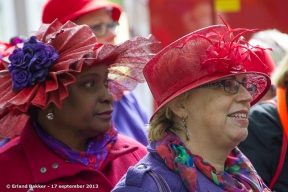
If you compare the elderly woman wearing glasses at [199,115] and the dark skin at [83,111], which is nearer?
the elderly woman wearing glasses at [199,115]

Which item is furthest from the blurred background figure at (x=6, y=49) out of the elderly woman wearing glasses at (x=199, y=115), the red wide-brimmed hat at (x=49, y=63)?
the elderly woman wearing glasses at (x=199, y=115)

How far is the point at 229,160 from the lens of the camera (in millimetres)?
2875

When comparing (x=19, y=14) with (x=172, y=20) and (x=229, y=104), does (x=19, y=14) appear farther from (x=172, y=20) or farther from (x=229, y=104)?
(x=229, y=104)

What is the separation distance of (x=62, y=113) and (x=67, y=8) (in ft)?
4.75

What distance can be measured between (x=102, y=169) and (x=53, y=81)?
0.54 metres

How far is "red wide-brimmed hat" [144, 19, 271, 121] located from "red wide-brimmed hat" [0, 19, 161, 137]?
575 millimetres

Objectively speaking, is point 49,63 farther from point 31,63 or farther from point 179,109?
point 179,109

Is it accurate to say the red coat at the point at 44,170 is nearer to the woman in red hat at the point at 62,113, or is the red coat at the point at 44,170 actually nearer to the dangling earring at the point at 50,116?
the woman in red hat at the point at 62,113

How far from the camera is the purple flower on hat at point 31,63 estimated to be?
3.22 m

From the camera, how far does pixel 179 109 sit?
9.21 feet

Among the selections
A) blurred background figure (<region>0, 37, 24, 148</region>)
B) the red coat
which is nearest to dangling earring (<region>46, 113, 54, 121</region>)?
the red coat

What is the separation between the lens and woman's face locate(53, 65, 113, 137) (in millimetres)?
3289

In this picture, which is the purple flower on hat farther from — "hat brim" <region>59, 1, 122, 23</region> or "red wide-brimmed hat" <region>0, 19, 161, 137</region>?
"hat brim" <region>59, 1, 122, 23</region>

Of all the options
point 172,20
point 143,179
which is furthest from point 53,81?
point 172,20
